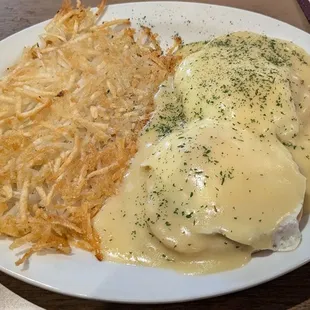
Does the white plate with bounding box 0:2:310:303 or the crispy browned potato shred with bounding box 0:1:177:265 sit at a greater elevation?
the crispy browned potato shred with bounding box 0:1:177:265

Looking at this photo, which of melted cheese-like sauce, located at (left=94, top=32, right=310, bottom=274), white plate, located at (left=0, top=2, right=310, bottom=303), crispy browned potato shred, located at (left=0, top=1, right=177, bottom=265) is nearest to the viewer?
white plate, located at (left=0, top=2, right=310, bottom=303)

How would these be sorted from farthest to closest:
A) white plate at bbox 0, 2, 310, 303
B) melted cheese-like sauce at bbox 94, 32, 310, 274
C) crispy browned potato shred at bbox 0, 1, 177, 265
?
1. crispy browned potato shred at bbox 0, 1, 177, 265
2. melted cheese-like sauce at bbox 94, 32, 310, 274
3. white plate at bbox 0, 2, 310, 303

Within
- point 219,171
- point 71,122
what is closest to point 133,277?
point 219,171

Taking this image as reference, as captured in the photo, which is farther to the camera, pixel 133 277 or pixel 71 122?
pixel 71 122

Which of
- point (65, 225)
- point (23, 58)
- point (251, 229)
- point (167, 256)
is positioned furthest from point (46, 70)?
point (251, 229)

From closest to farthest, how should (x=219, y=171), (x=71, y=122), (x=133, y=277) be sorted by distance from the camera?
(x=133, y=277) < (x=219, y=171) < (x=71, y=122)

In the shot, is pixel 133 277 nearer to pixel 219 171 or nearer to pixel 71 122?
pixel 219 171
